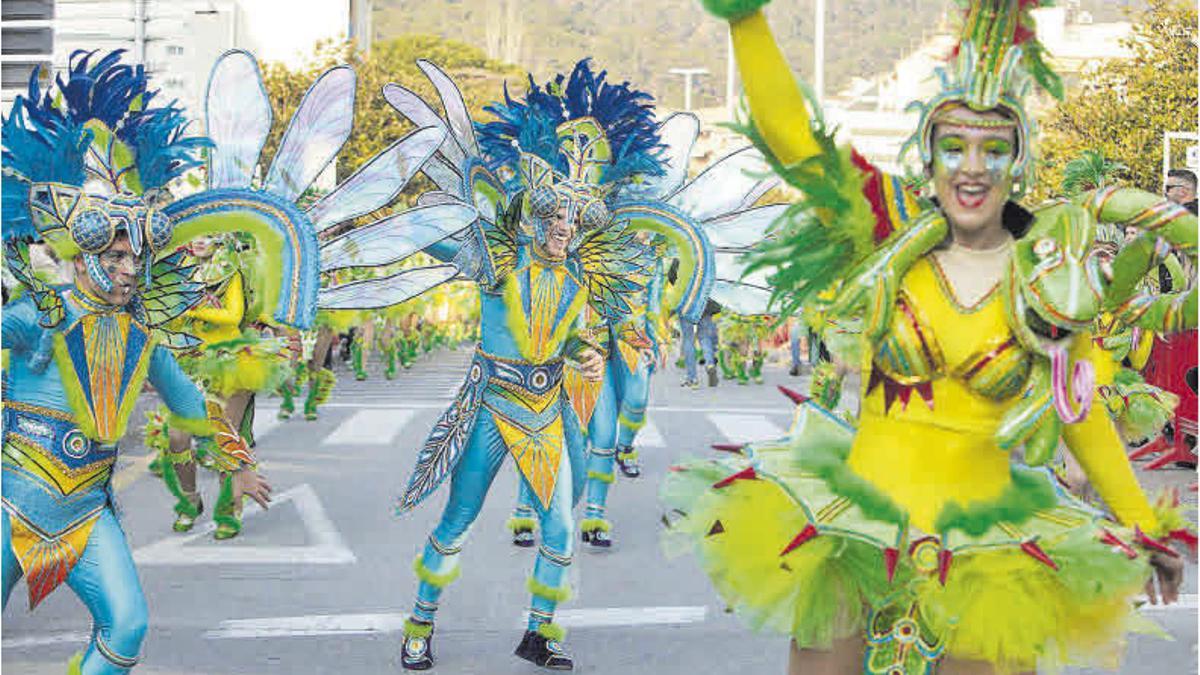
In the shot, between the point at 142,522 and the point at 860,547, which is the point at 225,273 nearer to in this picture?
the point at 142,522

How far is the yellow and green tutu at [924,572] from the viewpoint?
3986mm

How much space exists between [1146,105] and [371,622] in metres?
17.9

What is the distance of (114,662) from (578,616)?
131 inches

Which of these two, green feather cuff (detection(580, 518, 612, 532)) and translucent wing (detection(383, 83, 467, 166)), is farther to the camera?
green feather cuff (detection(580, 518, 612, 532))

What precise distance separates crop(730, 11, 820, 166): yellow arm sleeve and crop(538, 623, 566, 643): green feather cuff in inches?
122

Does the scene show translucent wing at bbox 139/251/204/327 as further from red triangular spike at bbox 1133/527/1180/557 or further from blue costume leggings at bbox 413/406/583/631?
red triangular spike at bbox 1133/527/1180/557

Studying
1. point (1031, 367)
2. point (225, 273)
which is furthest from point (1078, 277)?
point (225, 273)

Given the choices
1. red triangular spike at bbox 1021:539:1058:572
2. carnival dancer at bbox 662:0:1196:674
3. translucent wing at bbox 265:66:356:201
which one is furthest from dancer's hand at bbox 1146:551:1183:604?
translucent wing at bbox 265:66:356:201

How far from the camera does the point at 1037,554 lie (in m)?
3.98

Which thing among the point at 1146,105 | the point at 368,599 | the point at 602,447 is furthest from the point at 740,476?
the point at 1146,105

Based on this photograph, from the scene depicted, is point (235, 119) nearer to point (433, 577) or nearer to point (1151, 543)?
point (433, 577)

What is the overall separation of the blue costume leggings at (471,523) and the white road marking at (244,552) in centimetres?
245

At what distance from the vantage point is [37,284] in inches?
204

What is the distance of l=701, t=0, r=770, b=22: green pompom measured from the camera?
4219mm
